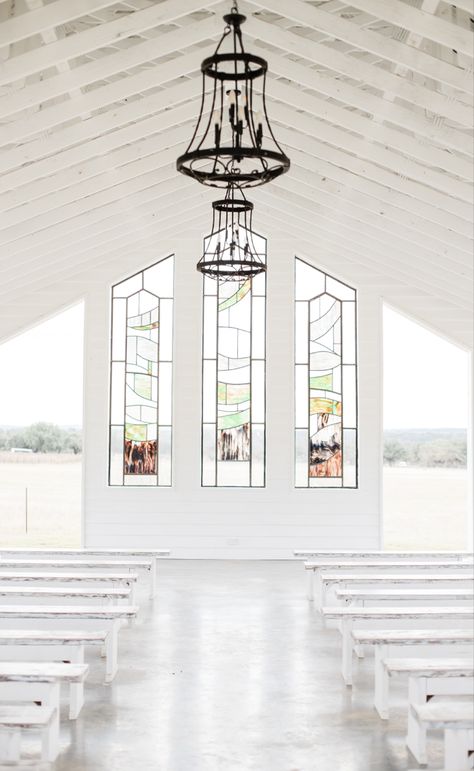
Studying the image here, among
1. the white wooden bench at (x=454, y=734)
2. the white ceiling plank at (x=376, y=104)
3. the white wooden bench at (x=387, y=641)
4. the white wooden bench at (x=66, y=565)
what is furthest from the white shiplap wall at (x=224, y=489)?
the white wooden bench at (x=454, y=734)

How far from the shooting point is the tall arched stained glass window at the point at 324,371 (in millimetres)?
12430

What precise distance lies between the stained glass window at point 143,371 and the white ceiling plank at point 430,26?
705 cm

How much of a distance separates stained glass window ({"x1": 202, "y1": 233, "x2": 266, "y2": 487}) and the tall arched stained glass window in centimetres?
50

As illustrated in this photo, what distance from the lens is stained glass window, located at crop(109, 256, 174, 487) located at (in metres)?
12.4

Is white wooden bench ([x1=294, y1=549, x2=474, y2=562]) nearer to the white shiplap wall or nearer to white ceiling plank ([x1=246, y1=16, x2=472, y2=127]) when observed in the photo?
the white shiplap wall

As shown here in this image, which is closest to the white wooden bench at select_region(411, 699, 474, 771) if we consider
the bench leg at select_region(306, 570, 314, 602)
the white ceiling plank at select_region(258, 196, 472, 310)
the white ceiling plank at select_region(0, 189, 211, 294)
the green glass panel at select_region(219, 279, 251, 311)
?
the bench leg at select_region(306, 570, 314, 602)

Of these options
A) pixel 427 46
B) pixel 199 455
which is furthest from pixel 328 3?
pixel 199 455

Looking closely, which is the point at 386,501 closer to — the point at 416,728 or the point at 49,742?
the point at 416,728

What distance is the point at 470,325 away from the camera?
1226 centimetres

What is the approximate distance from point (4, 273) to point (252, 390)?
362 cm

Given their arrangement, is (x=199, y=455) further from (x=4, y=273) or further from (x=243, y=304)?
(x=4, y=273)

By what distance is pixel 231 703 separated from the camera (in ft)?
19.2

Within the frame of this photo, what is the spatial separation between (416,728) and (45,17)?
15.0 feet

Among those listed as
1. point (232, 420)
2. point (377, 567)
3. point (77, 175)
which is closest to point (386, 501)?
point (232, 420)
